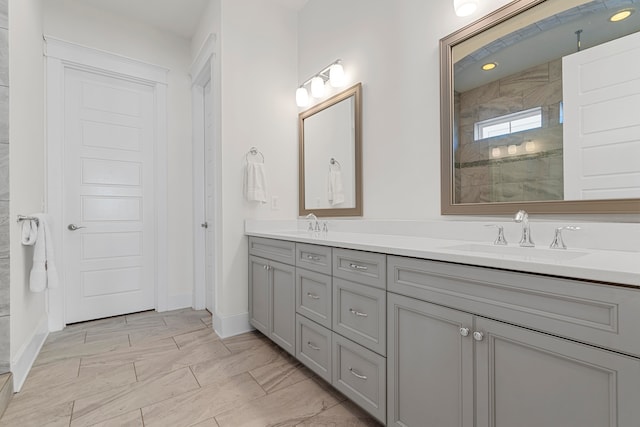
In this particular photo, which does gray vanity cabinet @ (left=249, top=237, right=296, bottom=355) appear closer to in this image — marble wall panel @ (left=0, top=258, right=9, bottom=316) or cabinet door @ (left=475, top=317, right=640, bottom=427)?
cabinet door @ (left=475, top=317, right=640, bottom=427)

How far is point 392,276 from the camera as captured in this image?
129cm

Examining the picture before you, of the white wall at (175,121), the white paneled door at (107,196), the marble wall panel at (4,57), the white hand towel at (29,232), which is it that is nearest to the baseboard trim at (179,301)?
the white wall at (175,121)

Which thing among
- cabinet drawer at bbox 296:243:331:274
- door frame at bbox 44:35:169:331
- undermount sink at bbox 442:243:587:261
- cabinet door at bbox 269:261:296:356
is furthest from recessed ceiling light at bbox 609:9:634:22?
door frame at bbox 44:35:169:331

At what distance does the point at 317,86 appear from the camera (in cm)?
254

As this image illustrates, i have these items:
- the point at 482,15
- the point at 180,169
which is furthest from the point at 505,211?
the point at 180,169

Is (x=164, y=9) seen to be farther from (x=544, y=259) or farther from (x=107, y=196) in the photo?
(x=544, y=259)

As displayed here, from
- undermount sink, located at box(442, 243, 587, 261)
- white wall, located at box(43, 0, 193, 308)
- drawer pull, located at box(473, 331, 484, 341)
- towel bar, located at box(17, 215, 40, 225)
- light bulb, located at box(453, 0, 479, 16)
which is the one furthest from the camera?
white wall, located at box(43, 0, 193, 308)

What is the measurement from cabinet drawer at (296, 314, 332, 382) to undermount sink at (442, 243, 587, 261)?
85 centimetres

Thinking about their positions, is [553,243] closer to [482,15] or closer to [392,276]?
[392,276]

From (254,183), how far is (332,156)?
0.68 metres

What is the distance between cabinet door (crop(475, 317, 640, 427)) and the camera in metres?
0.73

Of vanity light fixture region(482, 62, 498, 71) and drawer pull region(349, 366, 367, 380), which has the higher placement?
vanity light fixture region(482, 62, 498, 71)

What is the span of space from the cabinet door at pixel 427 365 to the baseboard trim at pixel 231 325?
1.57 metres

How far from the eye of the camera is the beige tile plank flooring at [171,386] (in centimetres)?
150
